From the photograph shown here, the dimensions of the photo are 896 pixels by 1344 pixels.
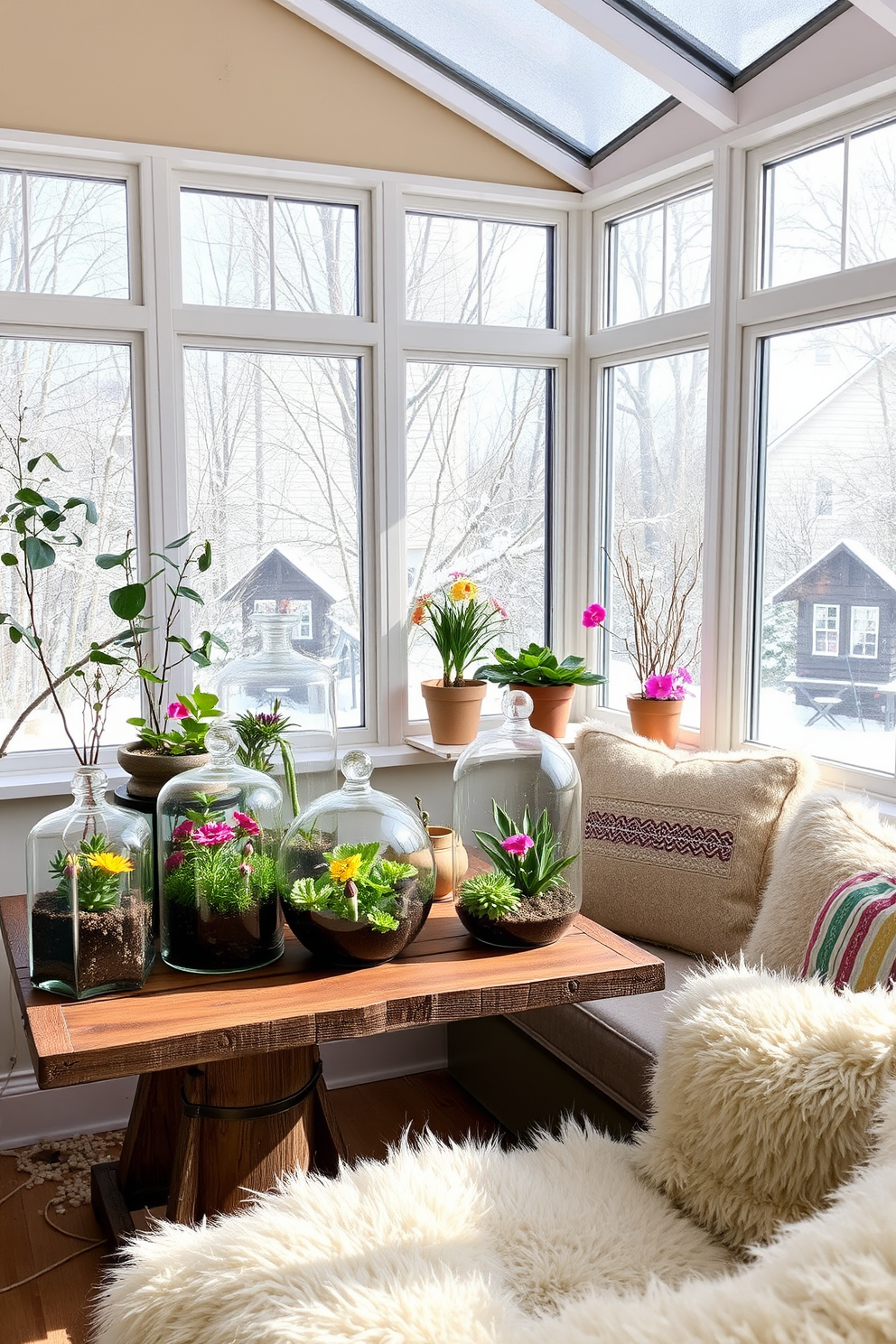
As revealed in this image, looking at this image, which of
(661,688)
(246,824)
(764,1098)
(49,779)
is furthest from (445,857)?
(49,779)

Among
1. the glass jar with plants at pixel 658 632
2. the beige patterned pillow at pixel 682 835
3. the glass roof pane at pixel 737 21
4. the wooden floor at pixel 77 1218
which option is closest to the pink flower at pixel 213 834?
the wooden floor at pixel 77 1218

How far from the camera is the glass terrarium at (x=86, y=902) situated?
1.76 metres

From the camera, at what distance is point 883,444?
2514 millimetres

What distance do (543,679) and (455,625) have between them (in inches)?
11.5

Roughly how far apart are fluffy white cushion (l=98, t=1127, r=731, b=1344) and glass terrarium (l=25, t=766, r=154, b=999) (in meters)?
0.40

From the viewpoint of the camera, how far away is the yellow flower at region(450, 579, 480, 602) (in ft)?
10.3

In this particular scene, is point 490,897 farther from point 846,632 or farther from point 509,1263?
point 846,632

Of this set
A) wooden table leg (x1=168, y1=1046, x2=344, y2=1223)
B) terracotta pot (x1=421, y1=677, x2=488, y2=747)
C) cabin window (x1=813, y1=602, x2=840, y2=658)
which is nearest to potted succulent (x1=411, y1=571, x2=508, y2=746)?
terracotta pot (x1=421, y1=677, x2=488, y2=747)

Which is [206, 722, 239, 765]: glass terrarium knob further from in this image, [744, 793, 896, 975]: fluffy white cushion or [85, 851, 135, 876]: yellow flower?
[744, 793, 896, 975]: fluffy white cushion

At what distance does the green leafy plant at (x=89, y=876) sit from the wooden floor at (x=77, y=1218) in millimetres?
998

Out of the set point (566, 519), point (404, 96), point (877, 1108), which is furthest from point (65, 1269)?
point (404, 96)

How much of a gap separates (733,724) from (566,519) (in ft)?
2.86

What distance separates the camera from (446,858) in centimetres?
229

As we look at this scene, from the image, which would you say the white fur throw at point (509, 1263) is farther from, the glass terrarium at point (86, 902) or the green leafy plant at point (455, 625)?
the green leafy plant at point (455, 625)
